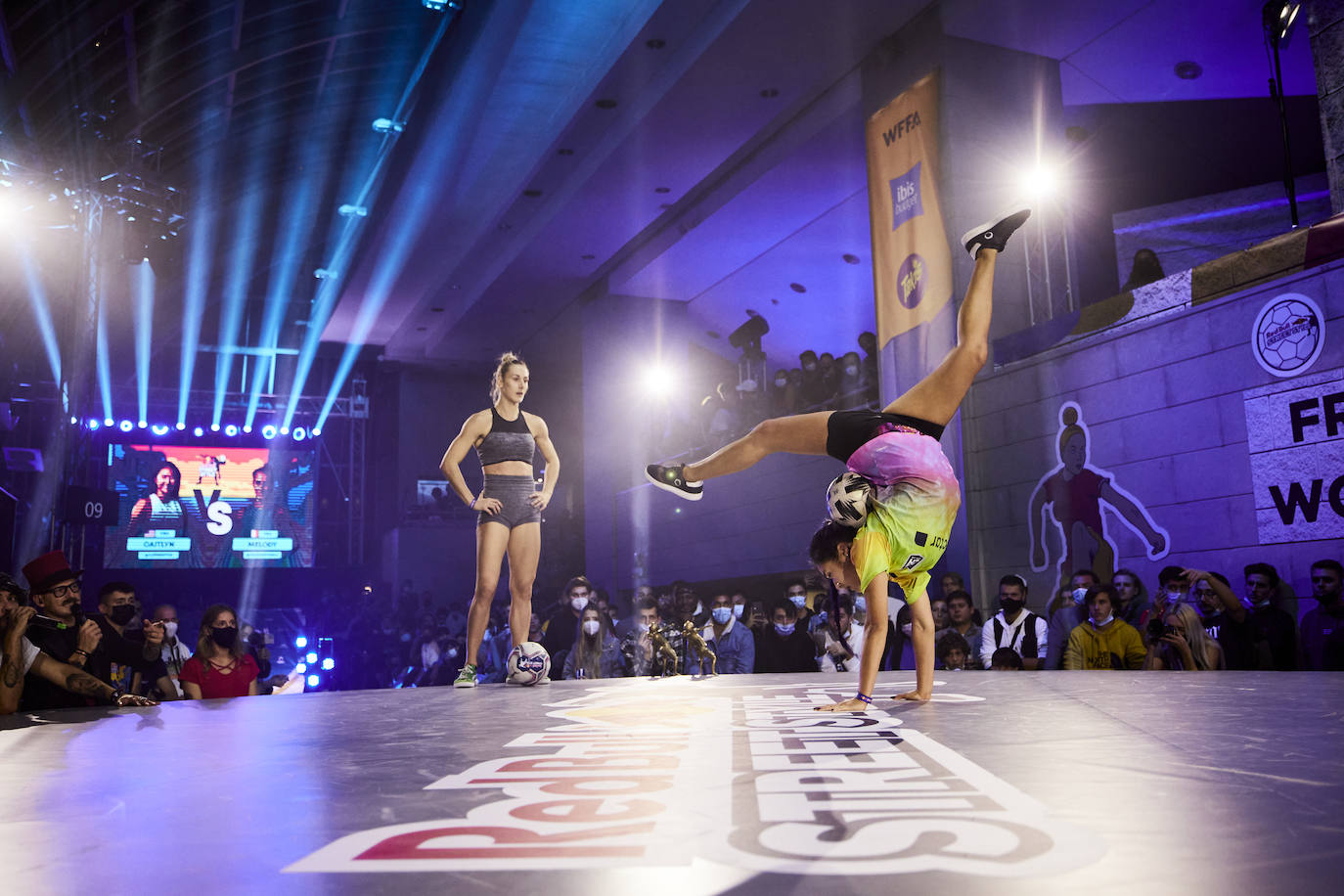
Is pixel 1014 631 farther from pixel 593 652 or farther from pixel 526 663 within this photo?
pixel 593 652

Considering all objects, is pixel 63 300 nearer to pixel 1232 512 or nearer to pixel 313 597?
pixel 313 597

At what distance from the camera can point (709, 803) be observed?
1457 mm

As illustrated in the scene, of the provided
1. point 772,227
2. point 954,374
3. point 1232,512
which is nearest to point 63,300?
point 772,227

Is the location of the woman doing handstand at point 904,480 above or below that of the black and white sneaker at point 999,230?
below

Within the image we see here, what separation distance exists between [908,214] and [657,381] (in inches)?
269

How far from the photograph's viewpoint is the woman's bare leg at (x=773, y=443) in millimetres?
3568

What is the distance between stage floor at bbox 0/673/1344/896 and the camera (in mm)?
1066

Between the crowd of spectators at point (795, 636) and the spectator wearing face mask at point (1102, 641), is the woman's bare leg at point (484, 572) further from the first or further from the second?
the spectator wearing face mask at point (1102, 641)

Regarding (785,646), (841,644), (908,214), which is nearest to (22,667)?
(841,644)

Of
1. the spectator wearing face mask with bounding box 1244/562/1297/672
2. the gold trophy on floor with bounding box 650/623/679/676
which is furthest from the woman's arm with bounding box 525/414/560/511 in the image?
the spectator wearing face mask with bounding box 1244/562/1297/672

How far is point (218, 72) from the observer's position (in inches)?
372

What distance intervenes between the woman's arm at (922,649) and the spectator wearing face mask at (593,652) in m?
4.05

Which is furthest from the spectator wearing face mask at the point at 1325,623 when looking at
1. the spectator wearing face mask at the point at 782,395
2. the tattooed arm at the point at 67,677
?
the spectator wearing face mask at the point at 782,395

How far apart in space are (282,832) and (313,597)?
17410 millimetres
